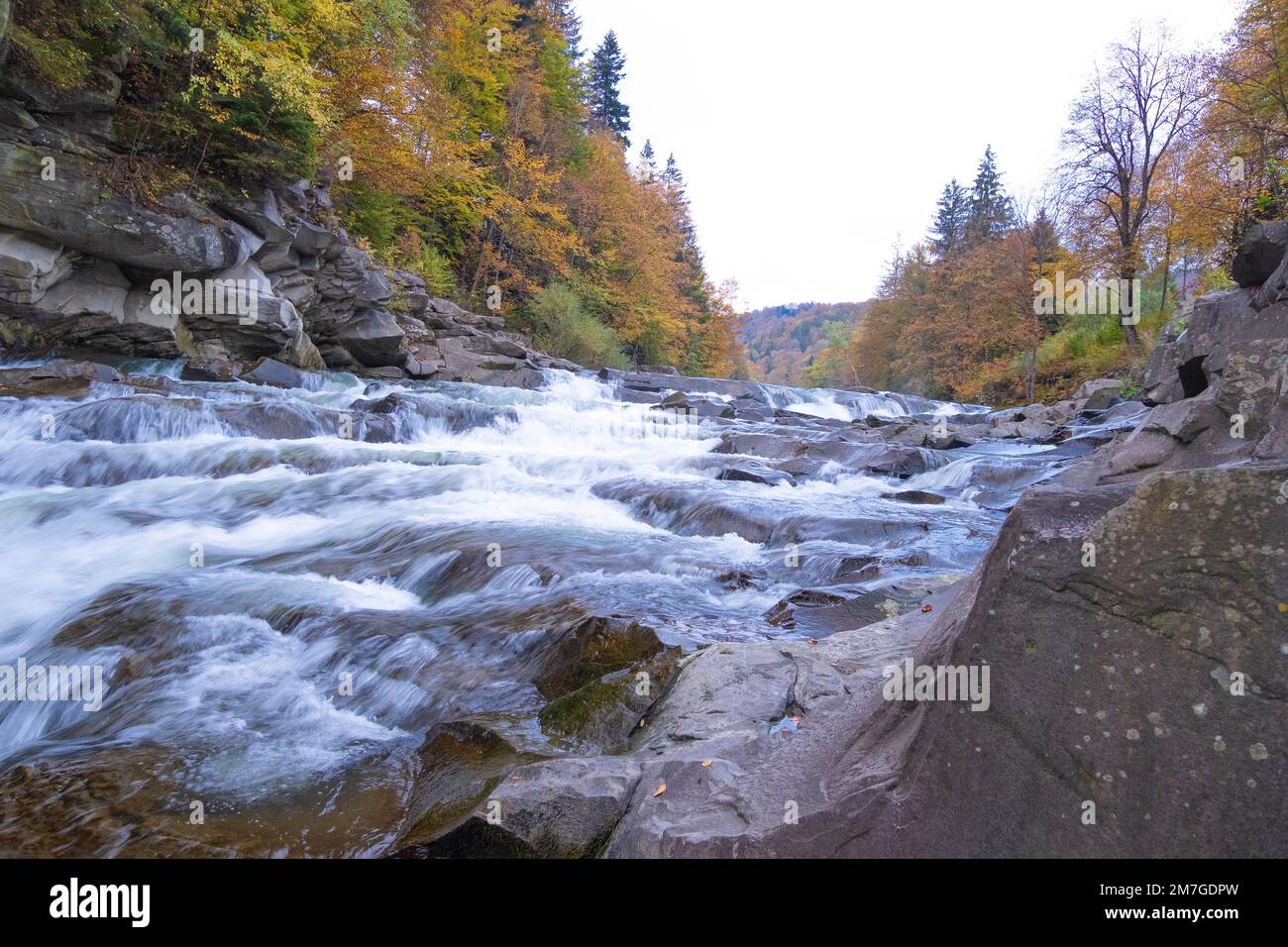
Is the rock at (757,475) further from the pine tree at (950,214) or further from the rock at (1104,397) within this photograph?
the pine tree at (950,214)

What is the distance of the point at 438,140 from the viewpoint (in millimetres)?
22891

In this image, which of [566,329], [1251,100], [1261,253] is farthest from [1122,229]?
[566,329]

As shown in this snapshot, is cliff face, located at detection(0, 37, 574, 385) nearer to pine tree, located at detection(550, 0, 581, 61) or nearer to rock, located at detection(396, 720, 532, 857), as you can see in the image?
rock, located at detection(396, 720, 532, 857)

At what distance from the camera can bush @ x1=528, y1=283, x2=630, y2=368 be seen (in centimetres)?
2802

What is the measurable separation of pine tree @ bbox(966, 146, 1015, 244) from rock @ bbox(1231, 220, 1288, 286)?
121 feet

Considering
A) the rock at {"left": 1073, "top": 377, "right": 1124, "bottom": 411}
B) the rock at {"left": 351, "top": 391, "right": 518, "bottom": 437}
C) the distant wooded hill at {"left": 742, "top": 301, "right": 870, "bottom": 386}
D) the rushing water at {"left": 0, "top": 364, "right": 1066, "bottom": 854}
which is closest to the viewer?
the rushing water at {"left": 0, "top": 364, "right": 1066, "bottom": 854}

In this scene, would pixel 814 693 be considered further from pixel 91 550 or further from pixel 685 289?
pixel 685 289

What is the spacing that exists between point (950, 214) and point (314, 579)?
57.3m

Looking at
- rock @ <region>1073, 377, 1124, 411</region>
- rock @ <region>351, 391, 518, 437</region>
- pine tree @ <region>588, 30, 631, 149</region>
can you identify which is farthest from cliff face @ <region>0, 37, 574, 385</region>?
pine tree @ <region>588, 30, 631, 149</region>

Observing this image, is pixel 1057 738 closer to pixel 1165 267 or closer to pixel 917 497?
pixel 917 497

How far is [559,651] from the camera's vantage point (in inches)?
172

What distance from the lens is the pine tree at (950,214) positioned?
5091 cm

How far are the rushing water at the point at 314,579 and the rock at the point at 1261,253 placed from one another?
399 centimetres
